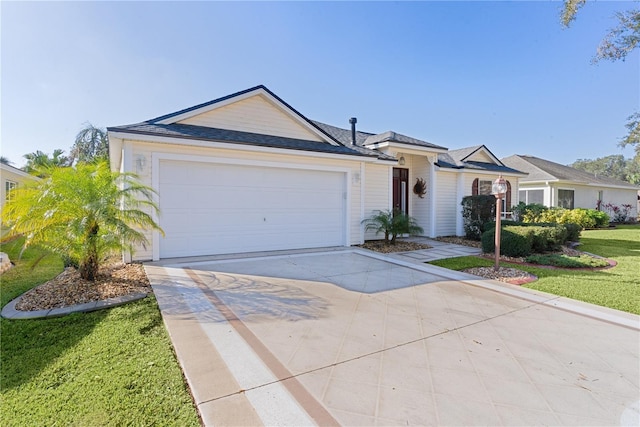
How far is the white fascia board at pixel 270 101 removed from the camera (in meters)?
8.23

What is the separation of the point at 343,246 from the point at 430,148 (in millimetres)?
5918

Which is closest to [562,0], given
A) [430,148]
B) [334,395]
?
[430,148]

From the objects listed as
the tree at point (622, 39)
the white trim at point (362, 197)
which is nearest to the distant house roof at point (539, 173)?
the tree at point (622, 39)

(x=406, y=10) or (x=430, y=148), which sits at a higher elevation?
(x=406, y=10)

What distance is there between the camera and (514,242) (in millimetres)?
8633

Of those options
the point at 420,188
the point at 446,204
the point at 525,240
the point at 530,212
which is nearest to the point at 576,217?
the point at 530,212

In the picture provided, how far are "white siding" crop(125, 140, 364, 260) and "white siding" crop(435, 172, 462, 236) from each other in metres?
3.26

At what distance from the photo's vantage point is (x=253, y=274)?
6.17 meters

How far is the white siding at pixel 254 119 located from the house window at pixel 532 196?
65.8ft

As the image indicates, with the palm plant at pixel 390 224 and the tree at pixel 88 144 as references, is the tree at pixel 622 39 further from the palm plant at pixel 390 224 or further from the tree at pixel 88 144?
the tree at pixel 88 144

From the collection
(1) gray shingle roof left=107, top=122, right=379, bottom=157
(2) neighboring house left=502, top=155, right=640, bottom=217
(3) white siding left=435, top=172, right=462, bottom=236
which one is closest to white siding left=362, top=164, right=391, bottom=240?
(1) gray shingle roof left=107, top=122, right=379, bottom=157

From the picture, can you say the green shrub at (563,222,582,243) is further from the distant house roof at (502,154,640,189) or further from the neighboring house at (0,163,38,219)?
the neighboring house at (0,163,38,219)

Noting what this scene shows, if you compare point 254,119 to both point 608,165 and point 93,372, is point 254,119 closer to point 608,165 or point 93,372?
point 93,372

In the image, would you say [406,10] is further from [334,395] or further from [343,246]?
[334,395]
